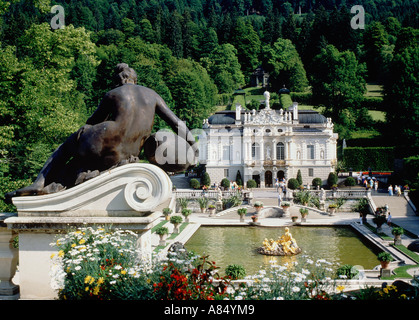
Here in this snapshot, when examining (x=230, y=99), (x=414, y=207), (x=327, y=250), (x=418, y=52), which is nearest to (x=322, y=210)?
(x=414, y=207)

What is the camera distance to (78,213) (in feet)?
19.1

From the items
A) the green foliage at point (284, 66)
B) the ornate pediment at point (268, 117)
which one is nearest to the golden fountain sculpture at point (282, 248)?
the ornate pediment at point (268, 117)

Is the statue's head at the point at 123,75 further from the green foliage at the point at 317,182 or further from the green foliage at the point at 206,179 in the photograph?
the green foliage at the point at 317,182

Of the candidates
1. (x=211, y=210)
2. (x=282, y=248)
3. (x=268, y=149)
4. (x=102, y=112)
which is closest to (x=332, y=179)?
(x=268, y=149)

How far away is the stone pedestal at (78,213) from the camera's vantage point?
5.66 metres

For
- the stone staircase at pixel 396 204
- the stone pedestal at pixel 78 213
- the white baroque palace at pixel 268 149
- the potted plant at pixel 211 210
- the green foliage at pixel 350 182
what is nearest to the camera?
the stone pedestal at pixel 78 213

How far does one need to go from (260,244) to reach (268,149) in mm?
31672

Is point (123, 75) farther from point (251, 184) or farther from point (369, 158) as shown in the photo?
point (369, 158)

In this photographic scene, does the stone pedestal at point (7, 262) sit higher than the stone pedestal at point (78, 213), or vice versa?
the stone pedestal at point (78, 213)

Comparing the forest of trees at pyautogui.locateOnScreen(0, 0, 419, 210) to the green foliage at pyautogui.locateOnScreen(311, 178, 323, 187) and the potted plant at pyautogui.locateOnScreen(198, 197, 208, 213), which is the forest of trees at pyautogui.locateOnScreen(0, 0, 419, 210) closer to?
the green foliage at pyautogui.locateOnScreen(311, 178, 323, 187)

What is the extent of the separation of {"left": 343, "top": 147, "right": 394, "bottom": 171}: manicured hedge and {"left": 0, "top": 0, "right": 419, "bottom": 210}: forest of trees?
2339mm

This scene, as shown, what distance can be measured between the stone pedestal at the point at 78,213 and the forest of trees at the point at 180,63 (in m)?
12.2
